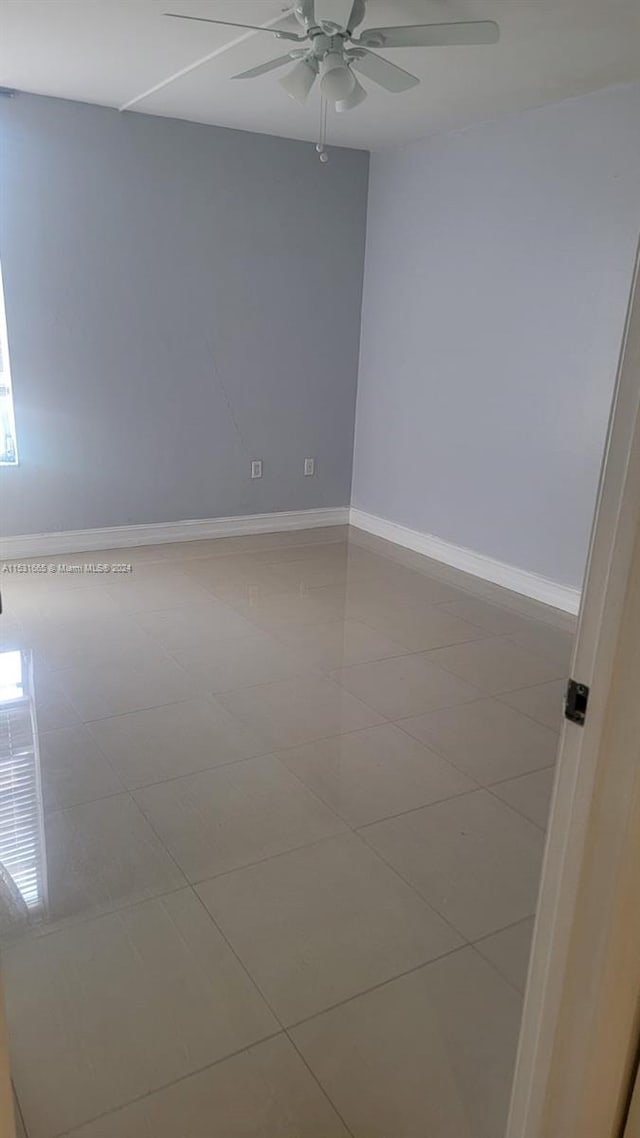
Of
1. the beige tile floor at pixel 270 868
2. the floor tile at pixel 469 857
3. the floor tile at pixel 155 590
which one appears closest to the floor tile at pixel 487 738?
the beige tile floor at pixel 270 868

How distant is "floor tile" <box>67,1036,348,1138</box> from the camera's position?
4.27ft

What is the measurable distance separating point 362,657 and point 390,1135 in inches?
81.8

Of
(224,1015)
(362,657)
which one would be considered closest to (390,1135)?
(224,1015)

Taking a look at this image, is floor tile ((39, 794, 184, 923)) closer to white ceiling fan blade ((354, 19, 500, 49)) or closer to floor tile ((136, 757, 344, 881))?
floor tile ((136, 757, 344, 881))

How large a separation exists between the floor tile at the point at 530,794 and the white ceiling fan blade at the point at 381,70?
245cm

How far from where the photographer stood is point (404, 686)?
304cm

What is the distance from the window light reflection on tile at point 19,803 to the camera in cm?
183

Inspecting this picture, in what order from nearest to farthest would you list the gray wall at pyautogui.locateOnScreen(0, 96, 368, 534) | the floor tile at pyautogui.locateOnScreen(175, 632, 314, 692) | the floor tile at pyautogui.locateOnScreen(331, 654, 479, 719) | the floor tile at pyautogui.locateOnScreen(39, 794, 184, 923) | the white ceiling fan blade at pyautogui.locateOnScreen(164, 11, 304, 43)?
1. the floor tile at pyautogui.locateOnScreen(39, 794, 184, 923)
2. the white ceiling fan blade at pyautogui.locateOnScreen(164, 11, 304, 43)
3. the floor tile at pyautogui.locateOnScreen(331, 654, 479, 719)
4. the floor tile at pyautogui.locateOnScreen(175, 632, 314, 692)
5. the gray wall at pyautogui.locateOnScreen(0, 96, 368, 534)

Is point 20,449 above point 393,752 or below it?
above

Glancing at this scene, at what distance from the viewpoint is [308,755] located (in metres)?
2.50

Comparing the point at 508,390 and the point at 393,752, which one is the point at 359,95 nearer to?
the point at 508,390

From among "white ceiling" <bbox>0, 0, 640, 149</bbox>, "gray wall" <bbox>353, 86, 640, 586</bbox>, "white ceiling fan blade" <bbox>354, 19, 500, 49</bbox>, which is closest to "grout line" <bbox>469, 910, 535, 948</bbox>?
"gray wall" <bbox>353, 86, 640, 586</bbox>

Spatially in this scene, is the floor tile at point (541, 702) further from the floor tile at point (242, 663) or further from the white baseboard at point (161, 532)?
the white baseboard at point (161, 532)

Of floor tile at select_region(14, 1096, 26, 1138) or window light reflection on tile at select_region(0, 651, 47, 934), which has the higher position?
floor tile at select_region(14, 1096, 26, 1138)
